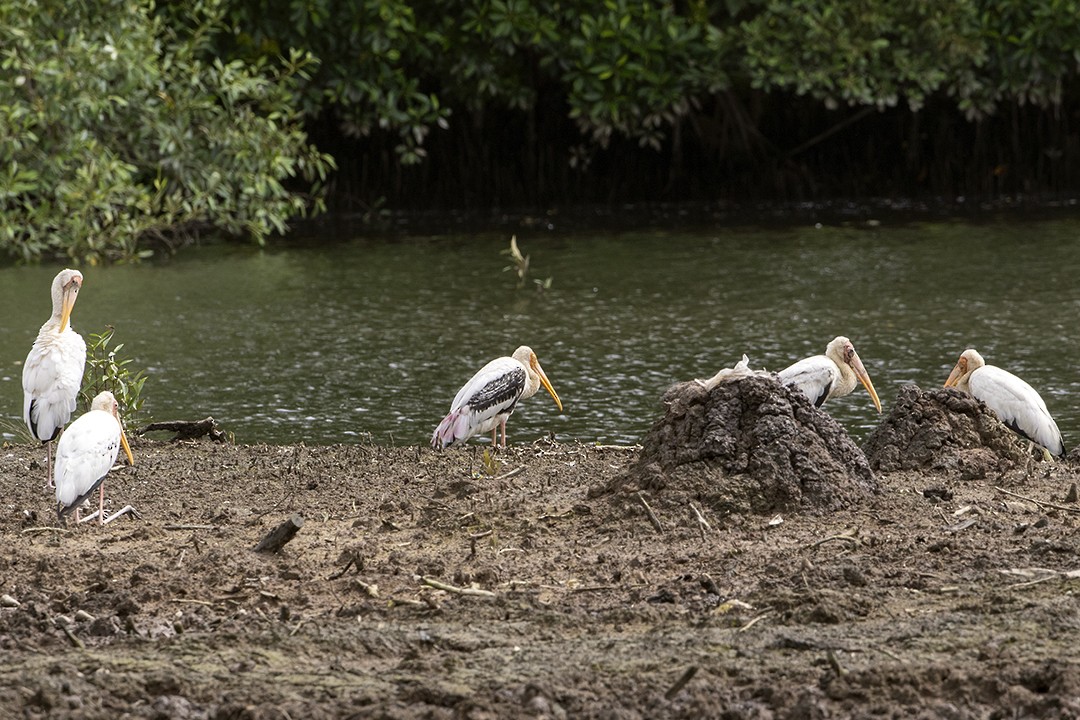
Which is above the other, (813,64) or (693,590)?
(813,64)

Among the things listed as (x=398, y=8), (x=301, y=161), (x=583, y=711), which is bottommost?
(x=583, y=711)

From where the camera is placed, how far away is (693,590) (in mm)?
5797

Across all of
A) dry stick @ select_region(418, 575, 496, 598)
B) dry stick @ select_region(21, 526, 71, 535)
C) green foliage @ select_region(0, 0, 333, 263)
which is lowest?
dry stick @ select_region(418, 575, 496, 598)

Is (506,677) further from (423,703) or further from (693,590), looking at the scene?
(693,590)

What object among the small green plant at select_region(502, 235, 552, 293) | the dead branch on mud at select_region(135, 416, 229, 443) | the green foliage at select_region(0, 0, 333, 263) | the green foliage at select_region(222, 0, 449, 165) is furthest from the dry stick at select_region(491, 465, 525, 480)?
the green foliage at select_region(222, 0, 449, 165)

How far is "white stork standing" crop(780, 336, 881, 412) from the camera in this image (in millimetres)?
9539

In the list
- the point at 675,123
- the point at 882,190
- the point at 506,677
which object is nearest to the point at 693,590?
the point at 506,677

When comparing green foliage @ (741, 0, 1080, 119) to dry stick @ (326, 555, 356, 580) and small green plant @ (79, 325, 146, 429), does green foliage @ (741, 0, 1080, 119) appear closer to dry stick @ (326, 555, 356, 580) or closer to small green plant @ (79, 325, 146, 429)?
small green plant @ (79, 325, 146, 429)

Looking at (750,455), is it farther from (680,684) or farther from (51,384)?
(51,384)

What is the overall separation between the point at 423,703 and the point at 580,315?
34.0ft

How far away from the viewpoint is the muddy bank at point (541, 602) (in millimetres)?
4707

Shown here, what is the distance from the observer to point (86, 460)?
707cm

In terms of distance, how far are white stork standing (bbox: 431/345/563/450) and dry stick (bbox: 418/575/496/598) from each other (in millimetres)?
3276

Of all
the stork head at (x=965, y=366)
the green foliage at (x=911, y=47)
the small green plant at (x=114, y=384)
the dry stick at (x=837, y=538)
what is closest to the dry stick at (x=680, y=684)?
the dry stick at (x=837, y=538)
